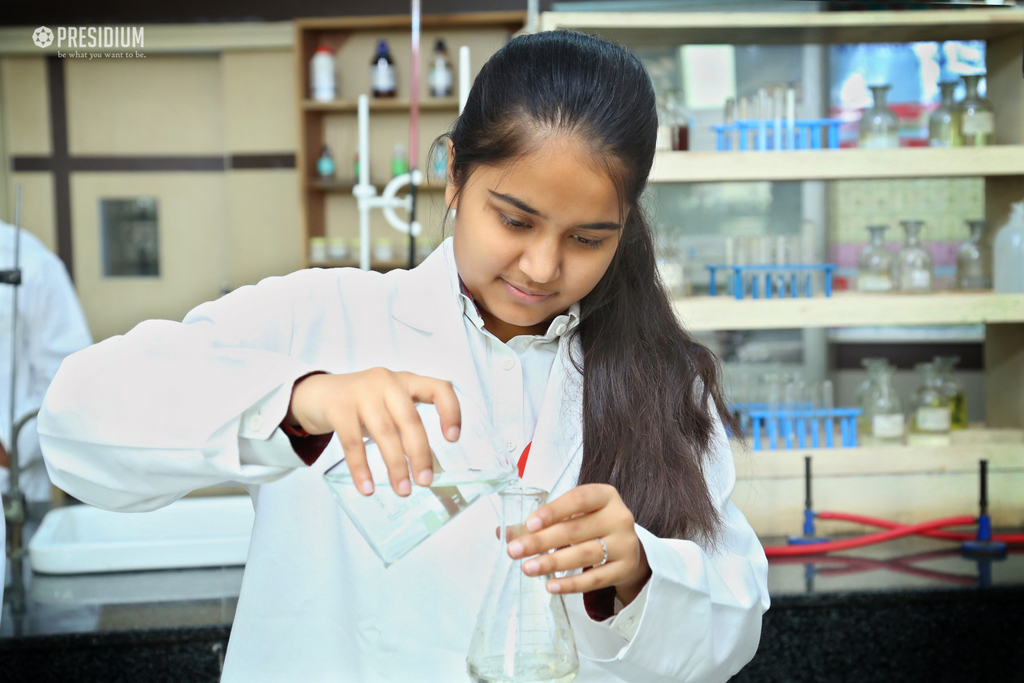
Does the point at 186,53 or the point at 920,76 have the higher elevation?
the point at 186,53

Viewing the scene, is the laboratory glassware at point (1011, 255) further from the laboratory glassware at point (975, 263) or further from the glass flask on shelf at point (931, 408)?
the glass flask on shelf at point (931, 408)

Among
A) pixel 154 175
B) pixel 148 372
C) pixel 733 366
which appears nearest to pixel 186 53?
pixel 154 175

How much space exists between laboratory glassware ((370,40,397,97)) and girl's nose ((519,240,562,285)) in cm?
291

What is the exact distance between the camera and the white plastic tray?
165 cm

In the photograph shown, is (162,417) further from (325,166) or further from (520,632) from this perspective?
(325,166)

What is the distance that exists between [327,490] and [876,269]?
1.57m

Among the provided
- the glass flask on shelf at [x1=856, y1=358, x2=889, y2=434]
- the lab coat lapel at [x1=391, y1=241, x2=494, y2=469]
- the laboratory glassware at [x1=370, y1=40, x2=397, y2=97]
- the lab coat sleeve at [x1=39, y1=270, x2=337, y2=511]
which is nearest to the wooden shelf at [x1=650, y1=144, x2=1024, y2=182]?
the glass flask on shelf at [x1=856, y1=358, x2=889, y2=434]

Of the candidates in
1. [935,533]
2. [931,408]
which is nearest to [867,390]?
[931,408]

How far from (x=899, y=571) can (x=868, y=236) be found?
2.97ft

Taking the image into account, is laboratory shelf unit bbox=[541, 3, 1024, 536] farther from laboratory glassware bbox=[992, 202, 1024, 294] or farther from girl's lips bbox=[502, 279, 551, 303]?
girl's lips bbox=[502, 279, 551, 303]

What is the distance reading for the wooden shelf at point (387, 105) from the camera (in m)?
3.51

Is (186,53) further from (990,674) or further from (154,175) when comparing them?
(990,674)

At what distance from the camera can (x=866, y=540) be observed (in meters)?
1.89

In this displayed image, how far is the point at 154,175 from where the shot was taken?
113 inches
